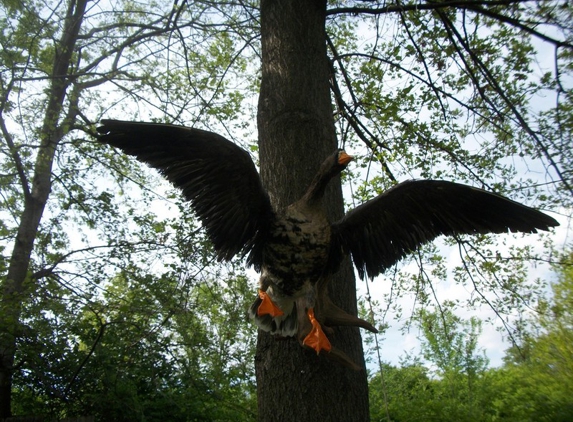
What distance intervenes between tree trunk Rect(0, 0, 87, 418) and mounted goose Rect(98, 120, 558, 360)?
3.47 metres

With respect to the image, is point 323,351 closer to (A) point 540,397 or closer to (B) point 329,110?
(B) point 329,110

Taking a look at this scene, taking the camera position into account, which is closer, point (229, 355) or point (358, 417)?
point (358, 417)

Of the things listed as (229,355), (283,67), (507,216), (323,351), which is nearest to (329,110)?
(283,67)

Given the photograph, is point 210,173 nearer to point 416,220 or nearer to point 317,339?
point 317,339

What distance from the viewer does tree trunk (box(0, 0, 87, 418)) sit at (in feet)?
17.9

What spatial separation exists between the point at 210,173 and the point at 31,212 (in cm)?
651

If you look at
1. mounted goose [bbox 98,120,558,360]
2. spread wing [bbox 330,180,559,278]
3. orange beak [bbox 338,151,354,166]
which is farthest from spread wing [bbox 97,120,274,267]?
spread wing [bbox 330,180,559,278]

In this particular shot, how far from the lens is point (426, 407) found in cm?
623

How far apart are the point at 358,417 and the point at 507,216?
155cm

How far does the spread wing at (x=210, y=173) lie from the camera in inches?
108

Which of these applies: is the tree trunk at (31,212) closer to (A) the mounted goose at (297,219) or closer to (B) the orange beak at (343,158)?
(A) the mounted goose at (297,219)

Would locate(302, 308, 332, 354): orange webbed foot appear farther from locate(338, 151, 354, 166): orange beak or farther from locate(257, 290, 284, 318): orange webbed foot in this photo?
locate(338, 151, 354, 166): orange beak

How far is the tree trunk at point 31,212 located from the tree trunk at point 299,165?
3.64m

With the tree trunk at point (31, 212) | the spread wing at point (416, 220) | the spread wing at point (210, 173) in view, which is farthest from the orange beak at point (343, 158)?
the tree trunk at point (31, 212)
